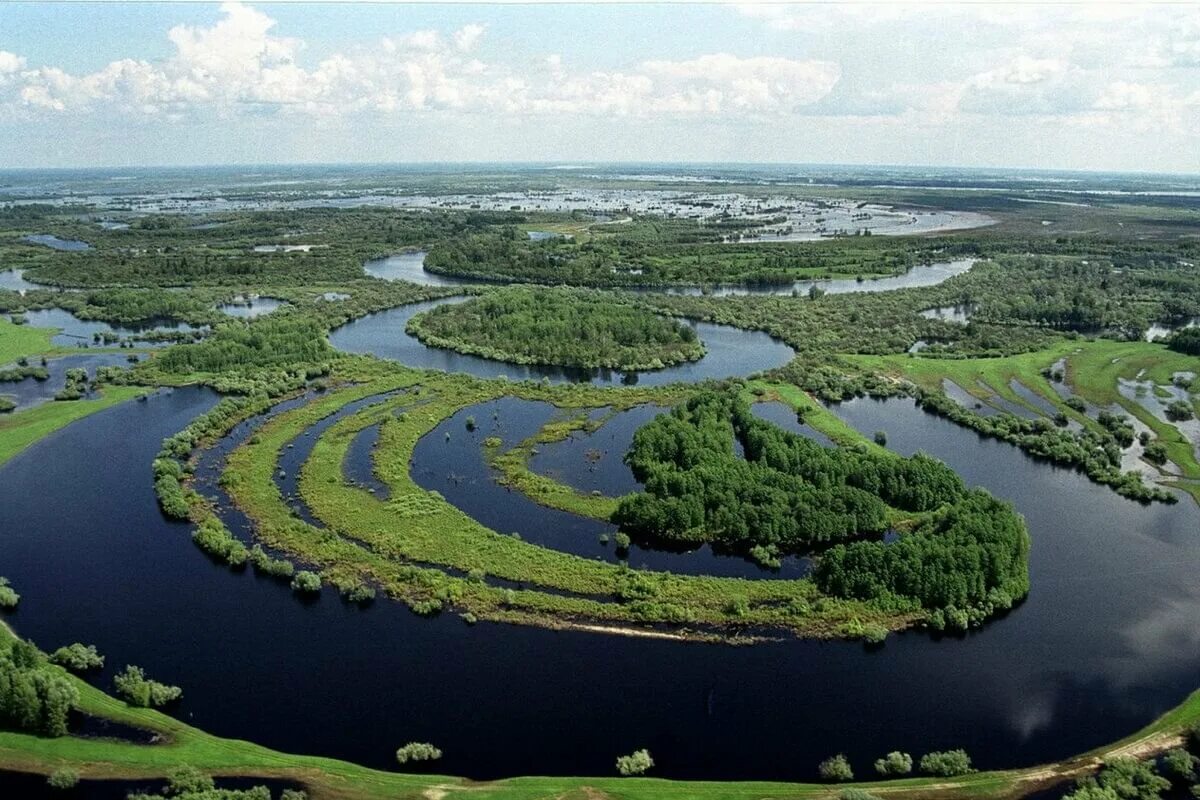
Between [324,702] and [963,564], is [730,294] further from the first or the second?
[324,702]

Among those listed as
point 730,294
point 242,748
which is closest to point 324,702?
point 242,748

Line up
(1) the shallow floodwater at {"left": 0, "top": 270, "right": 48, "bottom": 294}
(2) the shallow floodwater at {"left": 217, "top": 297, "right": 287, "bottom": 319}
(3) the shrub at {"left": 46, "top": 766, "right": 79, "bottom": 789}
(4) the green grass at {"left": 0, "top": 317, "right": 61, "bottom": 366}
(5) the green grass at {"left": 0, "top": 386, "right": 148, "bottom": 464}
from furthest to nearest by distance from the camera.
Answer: (1) the shallow floodwater at {"left": 0, "top": 270, "right": 48, "bottom": 294}, (2) the shallow floodwater at {"left": 217, "top": 297, "right": 287, "bottom": 319}, (4) the green grass at {"left": 0, "top": 317, "right": 61, "bottom": 366}, (5) the green grass at {"left": 0, "top": 386, "right": 148, "bottom": 464}, (3) the shrub at {"left": 46, "top": 766, "right": 79, "bottom": 789}

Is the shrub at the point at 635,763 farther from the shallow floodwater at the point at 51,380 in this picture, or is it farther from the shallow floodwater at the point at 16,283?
the shallow floodwater at the point at 16,283

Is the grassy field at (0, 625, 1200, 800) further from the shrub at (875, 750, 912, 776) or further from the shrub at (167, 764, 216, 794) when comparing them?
the shrub at (167, 764, 216, 794)

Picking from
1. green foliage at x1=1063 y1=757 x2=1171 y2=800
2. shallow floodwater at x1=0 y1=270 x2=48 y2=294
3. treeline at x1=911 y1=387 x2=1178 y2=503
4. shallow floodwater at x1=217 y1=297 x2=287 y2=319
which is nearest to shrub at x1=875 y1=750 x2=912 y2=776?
green foliage at x1=1063 y1=757 x2=1171 y2=800

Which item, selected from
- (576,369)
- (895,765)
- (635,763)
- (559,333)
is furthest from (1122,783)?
(559,333)

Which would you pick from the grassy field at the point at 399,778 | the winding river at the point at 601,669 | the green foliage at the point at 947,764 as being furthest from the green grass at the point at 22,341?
the green foliage at the point at 947,764
